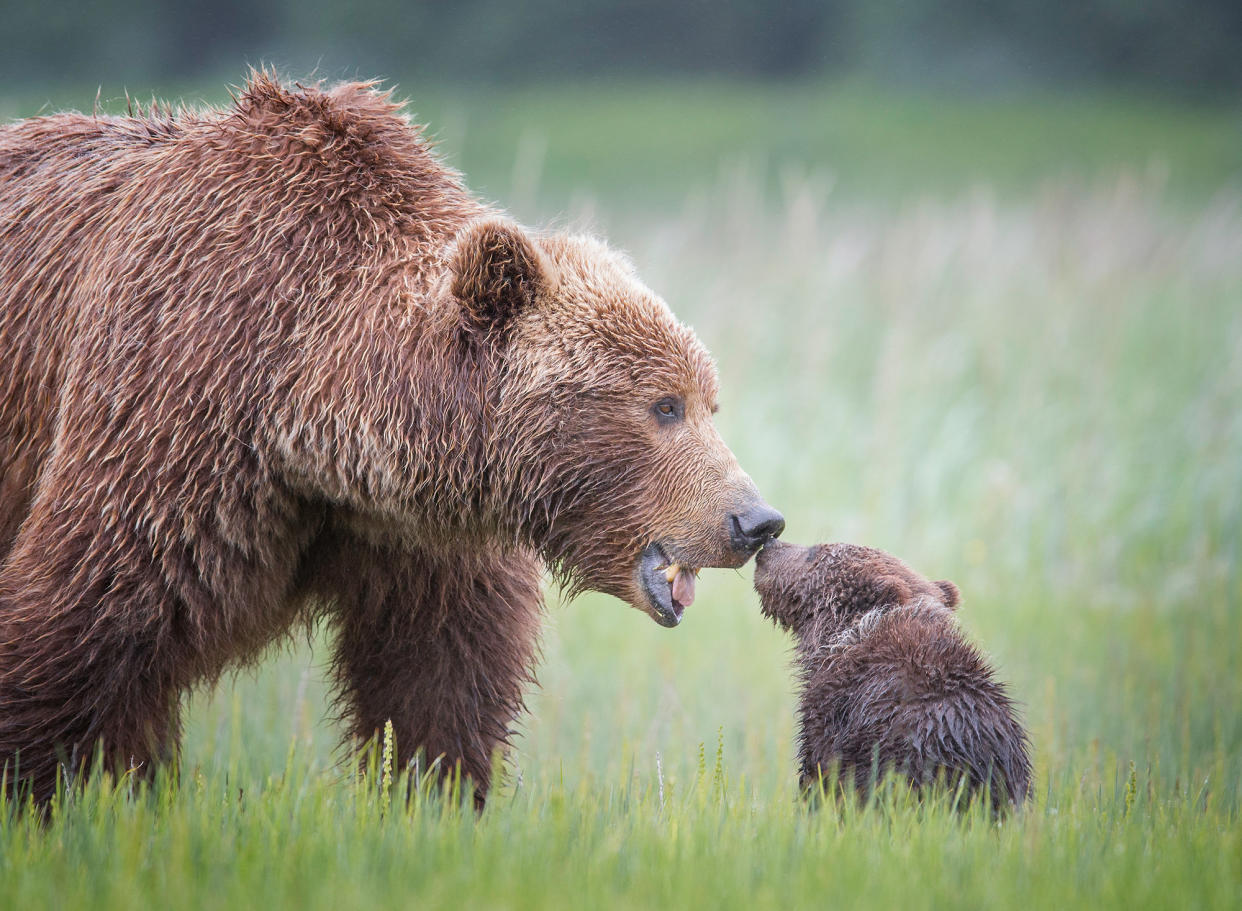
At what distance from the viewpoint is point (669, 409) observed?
13.8 ft

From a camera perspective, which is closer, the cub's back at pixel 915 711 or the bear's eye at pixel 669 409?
the bear's eye at pixel 669 409

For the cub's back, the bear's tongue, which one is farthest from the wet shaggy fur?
the bear's tongue

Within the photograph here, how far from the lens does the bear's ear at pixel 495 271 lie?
4.01m

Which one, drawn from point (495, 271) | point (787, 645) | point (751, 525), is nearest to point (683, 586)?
point (751, 525)

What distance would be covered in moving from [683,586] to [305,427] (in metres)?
1.25

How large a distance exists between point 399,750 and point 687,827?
4.13 ft

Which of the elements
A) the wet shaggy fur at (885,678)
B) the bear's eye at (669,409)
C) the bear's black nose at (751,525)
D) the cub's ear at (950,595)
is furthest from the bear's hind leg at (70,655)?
the cub's ear at (950,595)

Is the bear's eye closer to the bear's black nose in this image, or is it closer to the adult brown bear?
the adult brown bear

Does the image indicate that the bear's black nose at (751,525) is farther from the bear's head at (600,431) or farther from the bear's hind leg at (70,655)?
the bear's hind leg at (70,655)

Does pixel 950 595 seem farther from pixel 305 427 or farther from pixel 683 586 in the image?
pixel 305 427

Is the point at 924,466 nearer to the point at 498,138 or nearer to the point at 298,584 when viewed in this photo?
the point at 298,584

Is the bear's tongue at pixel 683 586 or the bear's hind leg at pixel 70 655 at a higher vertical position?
the bear's tongue at pixel 683 586

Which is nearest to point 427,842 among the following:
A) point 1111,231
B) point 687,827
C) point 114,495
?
point 687,827

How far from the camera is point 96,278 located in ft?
14.2
